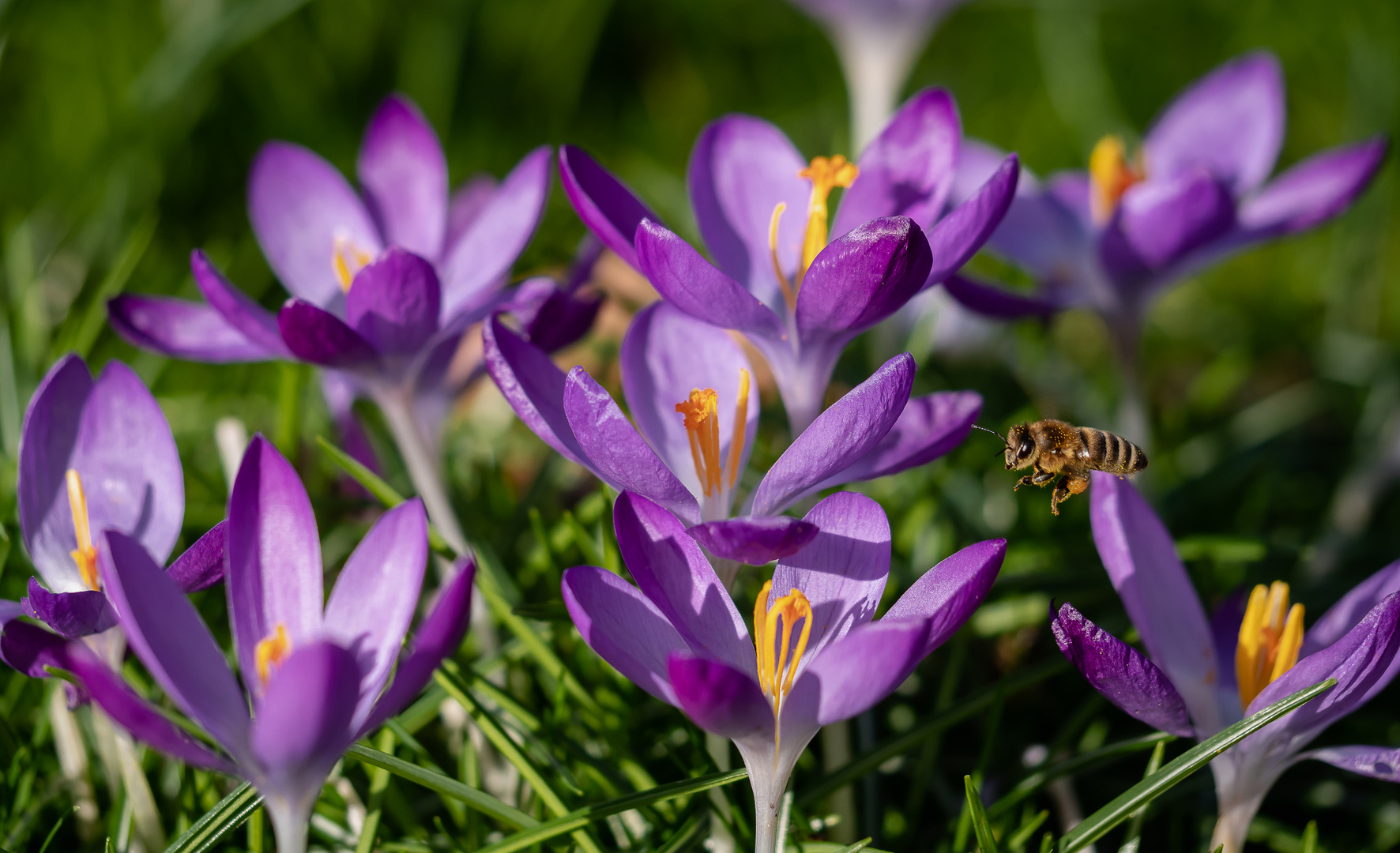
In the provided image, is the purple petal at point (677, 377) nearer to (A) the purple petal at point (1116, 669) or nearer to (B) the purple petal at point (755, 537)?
(B) the purple petal at point (755, 537)

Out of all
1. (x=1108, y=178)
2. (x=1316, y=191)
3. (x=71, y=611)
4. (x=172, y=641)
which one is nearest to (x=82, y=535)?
(x=71, y=611)

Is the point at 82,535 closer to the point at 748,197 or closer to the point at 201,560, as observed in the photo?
the point at 201,560

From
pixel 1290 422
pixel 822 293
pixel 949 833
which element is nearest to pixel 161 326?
pixel 822 293

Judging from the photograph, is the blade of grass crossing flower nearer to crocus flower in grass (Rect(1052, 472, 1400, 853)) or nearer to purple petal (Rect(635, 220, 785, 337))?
crocus flower in grass (Rect(1052, 472, 1400, 853))

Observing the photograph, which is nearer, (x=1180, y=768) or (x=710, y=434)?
(x=1180, y=768)

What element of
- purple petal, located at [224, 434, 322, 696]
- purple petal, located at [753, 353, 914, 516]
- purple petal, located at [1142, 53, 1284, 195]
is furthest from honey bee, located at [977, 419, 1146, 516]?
purple petal, located at [224, 434, 322, 696]

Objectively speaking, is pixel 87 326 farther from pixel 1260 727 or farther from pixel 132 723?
pixel 1260 727

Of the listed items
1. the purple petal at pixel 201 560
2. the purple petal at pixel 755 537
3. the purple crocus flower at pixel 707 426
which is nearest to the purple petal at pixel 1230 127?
the purple crocus flower at pixel 707 426
